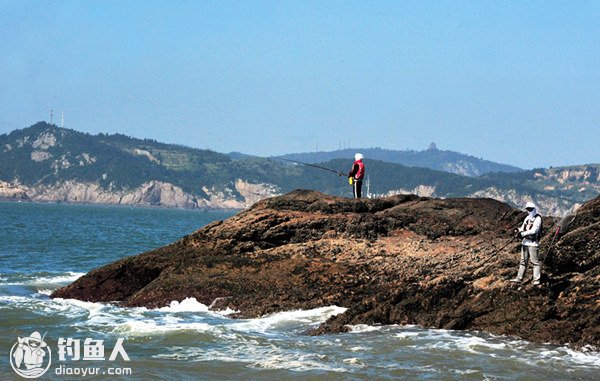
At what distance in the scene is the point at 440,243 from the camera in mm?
24547

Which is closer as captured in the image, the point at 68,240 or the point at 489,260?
the point at 489,260

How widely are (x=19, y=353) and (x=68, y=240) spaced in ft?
149

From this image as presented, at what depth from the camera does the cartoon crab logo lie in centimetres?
1642

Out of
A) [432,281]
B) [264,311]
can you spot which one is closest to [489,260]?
[432,281]

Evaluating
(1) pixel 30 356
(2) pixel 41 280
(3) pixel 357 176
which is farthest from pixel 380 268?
(2) pixel 41 280

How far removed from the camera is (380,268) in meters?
23.8

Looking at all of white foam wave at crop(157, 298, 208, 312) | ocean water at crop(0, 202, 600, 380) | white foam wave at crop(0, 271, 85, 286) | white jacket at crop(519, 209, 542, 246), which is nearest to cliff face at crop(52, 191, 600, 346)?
white foam wave at crop(157, 298, 208, 312)

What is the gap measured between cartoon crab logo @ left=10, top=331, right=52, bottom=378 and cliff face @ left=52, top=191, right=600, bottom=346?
536 centimetres

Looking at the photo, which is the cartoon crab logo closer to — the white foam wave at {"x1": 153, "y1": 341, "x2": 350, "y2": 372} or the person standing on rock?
the white foam wave at {"x1": 153, "y1": 341, "x2": 350, "y2": 372}

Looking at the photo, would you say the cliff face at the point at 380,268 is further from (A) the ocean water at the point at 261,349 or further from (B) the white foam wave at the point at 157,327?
(B) the white foam wave at the point at 157,327

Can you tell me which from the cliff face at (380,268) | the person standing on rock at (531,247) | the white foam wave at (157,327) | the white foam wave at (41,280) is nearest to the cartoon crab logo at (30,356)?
the white foam wave at (157,327)

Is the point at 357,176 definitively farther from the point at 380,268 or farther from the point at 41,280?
the point at 41,280

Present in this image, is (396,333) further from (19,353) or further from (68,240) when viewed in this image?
(68,240)

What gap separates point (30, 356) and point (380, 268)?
30.1 feet
